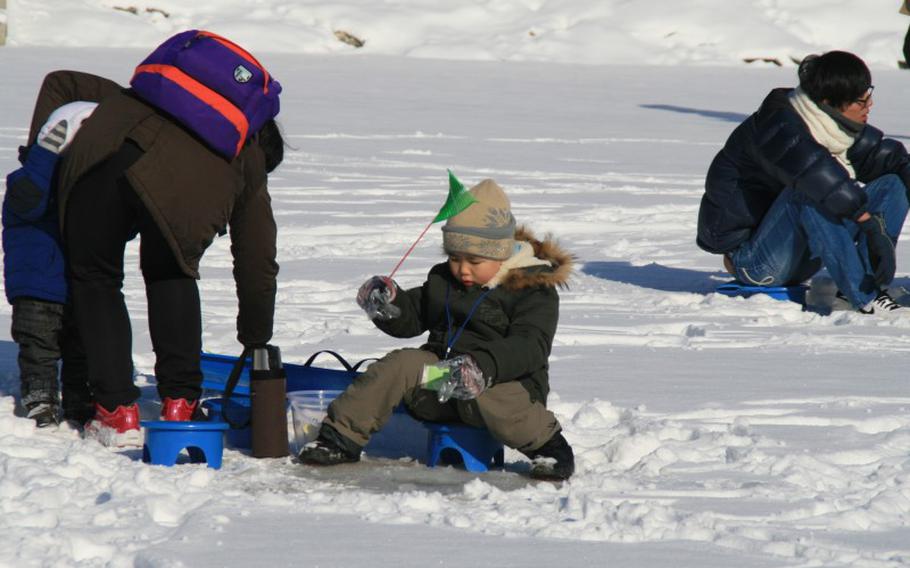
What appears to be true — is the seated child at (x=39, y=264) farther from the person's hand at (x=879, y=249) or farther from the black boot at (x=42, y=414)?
the person's hand at (x=879, y=249)

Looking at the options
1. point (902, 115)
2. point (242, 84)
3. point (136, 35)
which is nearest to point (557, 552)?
point (242, 84)

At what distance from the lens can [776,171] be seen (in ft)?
18.6

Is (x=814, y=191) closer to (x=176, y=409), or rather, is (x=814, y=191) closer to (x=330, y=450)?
(x=330, y=450)

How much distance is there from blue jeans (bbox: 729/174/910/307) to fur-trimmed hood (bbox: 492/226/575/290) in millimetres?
2267

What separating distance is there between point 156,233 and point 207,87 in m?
0.40

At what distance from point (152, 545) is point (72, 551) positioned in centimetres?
16

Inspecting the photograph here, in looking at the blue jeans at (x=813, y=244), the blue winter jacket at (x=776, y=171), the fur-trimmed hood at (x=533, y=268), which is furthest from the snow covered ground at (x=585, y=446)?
the fur-trimmed hood at (x=533, y=268)

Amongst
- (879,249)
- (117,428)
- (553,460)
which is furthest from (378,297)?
(879,249)

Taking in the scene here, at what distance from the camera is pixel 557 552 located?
2.80 m

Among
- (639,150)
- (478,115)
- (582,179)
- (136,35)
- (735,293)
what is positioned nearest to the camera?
(735,293)

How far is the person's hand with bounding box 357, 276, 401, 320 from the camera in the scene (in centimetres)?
367

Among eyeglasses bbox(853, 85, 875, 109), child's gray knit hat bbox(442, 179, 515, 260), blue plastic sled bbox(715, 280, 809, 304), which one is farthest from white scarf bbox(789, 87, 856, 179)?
child's gray knit hat bbox(442, 179, 515, 260)

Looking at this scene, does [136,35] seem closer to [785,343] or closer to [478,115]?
[478,115]

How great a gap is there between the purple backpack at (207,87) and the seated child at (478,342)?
0.56m
